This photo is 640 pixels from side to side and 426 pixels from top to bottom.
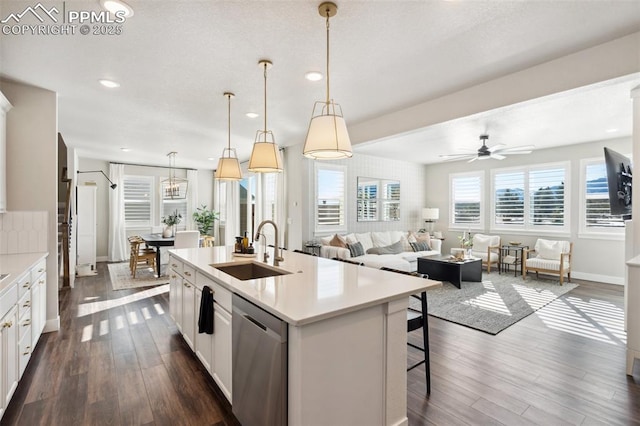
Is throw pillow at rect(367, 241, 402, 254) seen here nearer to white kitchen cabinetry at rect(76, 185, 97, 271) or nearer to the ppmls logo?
the ppmls logo

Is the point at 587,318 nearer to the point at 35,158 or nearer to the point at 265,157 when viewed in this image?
the point at 265,157

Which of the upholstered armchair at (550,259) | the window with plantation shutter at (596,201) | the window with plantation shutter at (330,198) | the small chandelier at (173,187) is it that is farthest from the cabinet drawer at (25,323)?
the window with plantation shutter at (596,201)

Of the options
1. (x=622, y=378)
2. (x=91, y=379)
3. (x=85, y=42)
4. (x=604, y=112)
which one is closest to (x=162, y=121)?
(x=85, y=42)

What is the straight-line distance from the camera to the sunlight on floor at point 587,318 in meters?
3.48

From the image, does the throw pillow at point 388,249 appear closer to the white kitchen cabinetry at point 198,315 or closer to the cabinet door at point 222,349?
the white kitchen cabinetry at point 198,315

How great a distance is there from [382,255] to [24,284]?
535 cm

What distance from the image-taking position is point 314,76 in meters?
3.07

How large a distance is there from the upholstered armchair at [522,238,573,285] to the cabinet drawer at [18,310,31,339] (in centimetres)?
738

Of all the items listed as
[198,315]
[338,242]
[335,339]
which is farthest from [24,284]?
[338,242]

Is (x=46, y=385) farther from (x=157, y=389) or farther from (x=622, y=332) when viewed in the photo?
(x=622, y=332)

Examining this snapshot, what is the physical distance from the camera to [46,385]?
2.46 metres

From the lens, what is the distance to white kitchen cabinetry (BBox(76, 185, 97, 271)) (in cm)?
665

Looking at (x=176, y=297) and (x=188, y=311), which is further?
(x=176, y=297)

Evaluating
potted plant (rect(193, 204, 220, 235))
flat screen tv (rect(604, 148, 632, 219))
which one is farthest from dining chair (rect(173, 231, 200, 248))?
flat screen tv (rect(604, 148, 632, 219))
